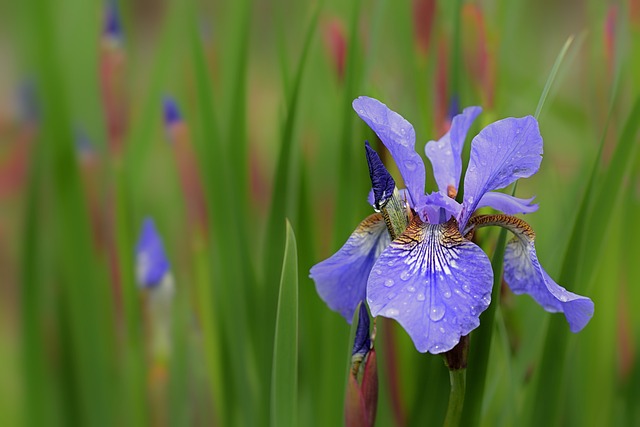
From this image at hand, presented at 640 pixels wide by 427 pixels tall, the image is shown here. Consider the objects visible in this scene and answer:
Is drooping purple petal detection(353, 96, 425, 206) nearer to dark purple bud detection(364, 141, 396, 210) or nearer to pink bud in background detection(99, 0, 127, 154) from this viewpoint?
dark purple bud detection(364, 141, 396, 210)

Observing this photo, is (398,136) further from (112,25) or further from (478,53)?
(112,25)

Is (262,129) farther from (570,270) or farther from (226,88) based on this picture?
(570,270)

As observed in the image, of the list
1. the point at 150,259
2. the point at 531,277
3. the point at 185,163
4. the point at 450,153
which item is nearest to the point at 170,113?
the point at 185,163

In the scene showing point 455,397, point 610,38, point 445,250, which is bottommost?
point 455,397

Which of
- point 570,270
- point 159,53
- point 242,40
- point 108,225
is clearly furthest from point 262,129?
point 570,270

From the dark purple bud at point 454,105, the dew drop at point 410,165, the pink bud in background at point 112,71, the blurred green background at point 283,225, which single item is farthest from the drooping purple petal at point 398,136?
the pink bud in background at point 112,71

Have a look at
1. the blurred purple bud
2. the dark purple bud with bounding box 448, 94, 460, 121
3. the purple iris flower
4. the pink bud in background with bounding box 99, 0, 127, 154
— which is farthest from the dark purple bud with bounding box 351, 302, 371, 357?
the blurred purple bud
